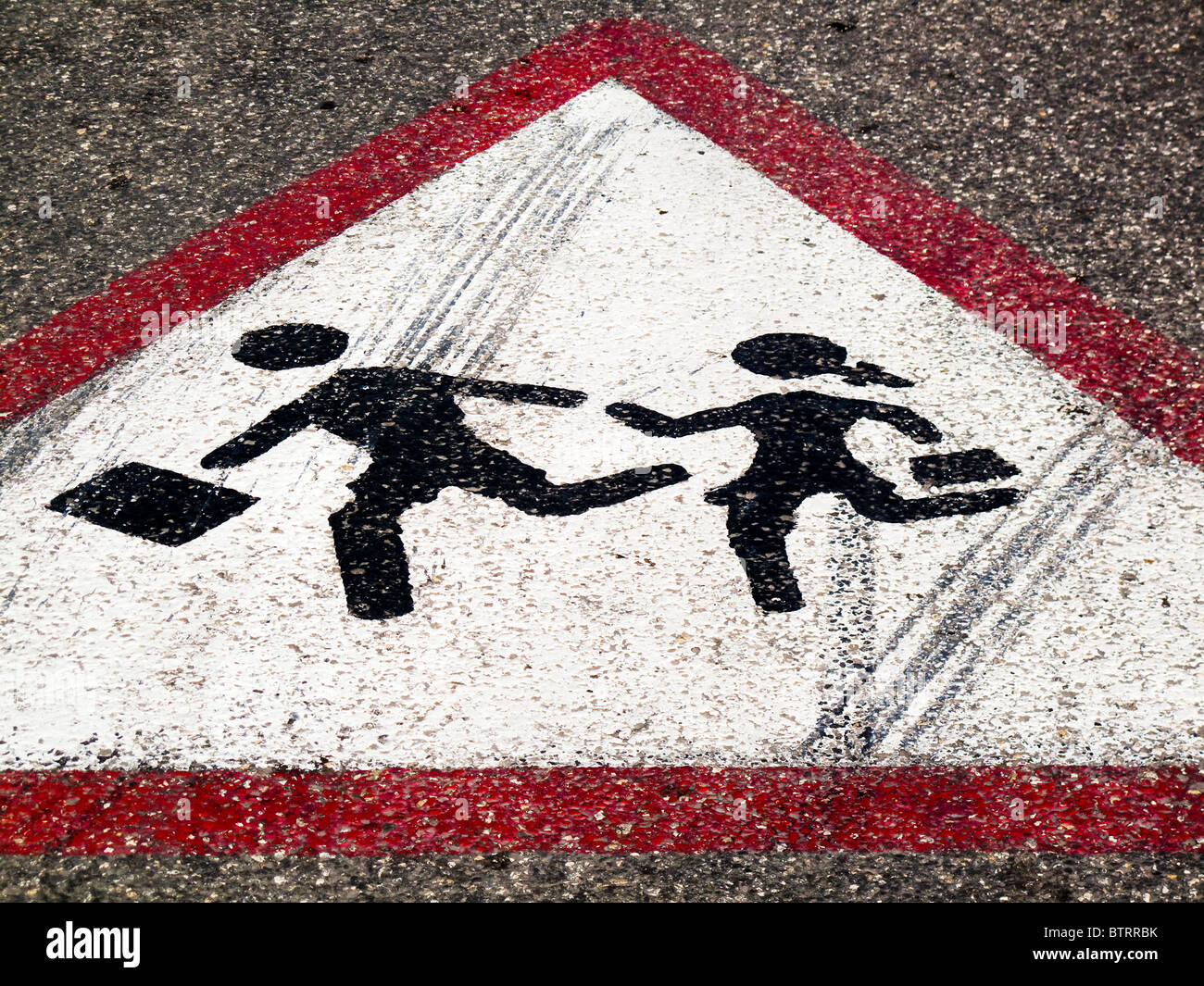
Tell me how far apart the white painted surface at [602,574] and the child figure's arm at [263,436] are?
1.8 inches

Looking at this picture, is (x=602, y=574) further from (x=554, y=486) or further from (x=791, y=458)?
(x=791, y=458)

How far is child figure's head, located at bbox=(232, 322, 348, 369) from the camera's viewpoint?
11.3ft

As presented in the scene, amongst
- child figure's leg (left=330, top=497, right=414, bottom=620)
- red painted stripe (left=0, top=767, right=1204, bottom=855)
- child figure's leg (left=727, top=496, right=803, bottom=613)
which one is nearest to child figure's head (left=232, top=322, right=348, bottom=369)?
child figure's leg (left=330, top=497, right=414, bottom=620)

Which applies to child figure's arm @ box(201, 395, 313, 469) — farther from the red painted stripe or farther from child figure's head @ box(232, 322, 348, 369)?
the red painted stripe

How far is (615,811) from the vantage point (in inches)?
94.4

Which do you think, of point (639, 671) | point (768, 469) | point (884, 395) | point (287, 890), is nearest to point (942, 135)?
point (884, 395)

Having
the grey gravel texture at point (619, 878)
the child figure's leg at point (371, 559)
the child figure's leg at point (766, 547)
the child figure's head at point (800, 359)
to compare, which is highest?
the child figure's head at point (800, 359)

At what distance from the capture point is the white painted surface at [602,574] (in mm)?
2541

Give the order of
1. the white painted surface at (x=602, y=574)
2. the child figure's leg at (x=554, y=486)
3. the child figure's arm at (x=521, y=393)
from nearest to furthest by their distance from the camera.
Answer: the white painted surface at (x=602, y=574)
the child figure's leg at (x=554, y=486)
the child figure's arm at (x=521, y=393)

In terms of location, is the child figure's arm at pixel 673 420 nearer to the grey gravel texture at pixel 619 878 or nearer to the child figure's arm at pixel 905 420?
the child figure's arm at pixel 905 420

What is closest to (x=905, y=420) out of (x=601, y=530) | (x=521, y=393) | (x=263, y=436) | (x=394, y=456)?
(x=601, y=530)

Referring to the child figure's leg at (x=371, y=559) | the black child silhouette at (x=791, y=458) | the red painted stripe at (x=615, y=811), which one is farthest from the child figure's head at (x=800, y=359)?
the red painted stripe at (x=615, y=811)

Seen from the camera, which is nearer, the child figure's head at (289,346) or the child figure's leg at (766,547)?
the child figure's leg at (766,547)
